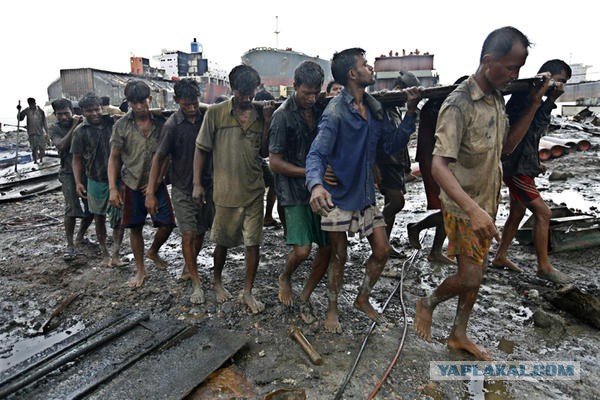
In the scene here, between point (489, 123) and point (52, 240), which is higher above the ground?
point (489, 123)

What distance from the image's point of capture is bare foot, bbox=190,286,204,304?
3.36 meters

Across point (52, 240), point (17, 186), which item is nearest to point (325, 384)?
point (52, 240)

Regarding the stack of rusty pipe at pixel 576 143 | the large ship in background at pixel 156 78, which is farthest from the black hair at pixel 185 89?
the large ship in background at pixel 156 78

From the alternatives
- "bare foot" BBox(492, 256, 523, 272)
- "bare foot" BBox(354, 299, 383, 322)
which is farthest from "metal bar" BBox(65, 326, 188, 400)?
"bare foot" BBox(492, 256, 523, 272)

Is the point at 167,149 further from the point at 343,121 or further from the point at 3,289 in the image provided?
the point at 3,289

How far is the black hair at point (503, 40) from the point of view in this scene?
2100mm

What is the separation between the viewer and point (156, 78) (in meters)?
18.8

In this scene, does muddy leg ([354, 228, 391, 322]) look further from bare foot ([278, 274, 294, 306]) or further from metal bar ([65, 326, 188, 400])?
metal bar ([65, 326, 188, 400])

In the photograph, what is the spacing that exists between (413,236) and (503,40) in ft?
8.60

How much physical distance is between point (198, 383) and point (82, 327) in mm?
1457

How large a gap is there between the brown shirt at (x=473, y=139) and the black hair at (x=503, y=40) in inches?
7.7

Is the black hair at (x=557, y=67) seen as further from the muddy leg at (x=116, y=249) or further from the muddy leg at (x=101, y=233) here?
the muddy leg at (x=101, y=233)

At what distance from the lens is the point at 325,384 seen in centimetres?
231

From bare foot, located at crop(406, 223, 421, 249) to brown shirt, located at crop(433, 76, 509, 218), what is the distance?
6.37 ft
